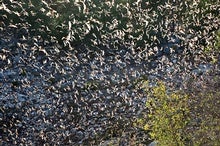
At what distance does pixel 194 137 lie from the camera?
3161 centimetres

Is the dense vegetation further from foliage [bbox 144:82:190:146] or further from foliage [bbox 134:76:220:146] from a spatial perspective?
foliage [bbox 144:82:190:146]

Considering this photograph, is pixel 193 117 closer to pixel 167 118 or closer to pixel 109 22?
pixel 167 118

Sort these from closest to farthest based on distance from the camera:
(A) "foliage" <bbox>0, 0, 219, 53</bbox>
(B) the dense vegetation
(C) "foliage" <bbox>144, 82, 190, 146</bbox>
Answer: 1. (C) "foliage" <bbox>144, 82, 190, 146</bbox>
2. (B) the dense vegetation
3. (A) "foliage" <bbox>0, 0, 219, 53</bbox>

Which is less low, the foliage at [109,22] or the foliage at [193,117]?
the foliage at [109,22]

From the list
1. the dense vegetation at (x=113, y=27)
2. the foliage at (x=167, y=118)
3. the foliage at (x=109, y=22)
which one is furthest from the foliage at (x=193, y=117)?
the foliage at (x=109, y=22)

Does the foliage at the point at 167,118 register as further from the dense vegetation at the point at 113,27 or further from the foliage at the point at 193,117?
the dense vegetation at the point at 113,27

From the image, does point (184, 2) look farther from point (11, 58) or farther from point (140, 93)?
point (11, 58)

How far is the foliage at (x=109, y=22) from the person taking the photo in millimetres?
64525

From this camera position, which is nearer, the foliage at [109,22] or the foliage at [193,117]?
the foliage at [193,117]

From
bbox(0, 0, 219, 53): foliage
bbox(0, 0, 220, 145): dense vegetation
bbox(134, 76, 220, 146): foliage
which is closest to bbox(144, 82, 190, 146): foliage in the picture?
bbox(134, 76, 220, 146): foliage

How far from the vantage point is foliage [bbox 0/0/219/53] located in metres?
64.5

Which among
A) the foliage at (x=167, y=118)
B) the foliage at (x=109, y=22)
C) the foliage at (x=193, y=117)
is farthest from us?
the foliage at (x=109, y=22)

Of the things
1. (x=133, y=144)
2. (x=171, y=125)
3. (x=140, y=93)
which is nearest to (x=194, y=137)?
(x=171, y=125)

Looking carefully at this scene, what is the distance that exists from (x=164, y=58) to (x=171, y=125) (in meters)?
30.2
